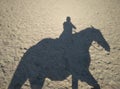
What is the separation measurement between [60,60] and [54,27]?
7.67ft

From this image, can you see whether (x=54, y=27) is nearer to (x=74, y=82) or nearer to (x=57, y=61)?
(x=57, y=61)

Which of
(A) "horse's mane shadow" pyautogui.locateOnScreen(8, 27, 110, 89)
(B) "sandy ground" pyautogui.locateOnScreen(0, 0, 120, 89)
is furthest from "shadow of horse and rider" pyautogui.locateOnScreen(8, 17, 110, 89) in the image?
(B) "sandy ground" pyautogui.locateOnScreen(0, 0, 120, 89)

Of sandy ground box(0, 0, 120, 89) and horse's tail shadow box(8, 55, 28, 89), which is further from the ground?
sandy ground box(0, 0, 120, 89)

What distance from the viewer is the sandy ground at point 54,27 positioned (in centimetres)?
560

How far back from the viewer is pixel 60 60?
6.26m

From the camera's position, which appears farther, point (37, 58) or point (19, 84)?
point (37, 58)

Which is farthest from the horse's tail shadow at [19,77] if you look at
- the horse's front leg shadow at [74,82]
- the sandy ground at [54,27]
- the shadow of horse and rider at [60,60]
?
the horse's front leg shadow at [74,82]

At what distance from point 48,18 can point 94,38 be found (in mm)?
2598

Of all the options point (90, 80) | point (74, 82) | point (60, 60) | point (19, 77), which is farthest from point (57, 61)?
point (19, 77)

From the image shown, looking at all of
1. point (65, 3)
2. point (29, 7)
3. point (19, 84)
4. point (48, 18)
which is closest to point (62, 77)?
point (19, 84)

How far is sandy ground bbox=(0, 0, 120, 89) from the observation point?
560 cm

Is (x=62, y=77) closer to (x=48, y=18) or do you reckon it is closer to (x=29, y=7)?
(x=48, y=18)

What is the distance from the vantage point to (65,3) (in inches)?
425

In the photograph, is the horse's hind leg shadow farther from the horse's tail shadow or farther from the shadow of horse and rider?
the horse's tail shadow
